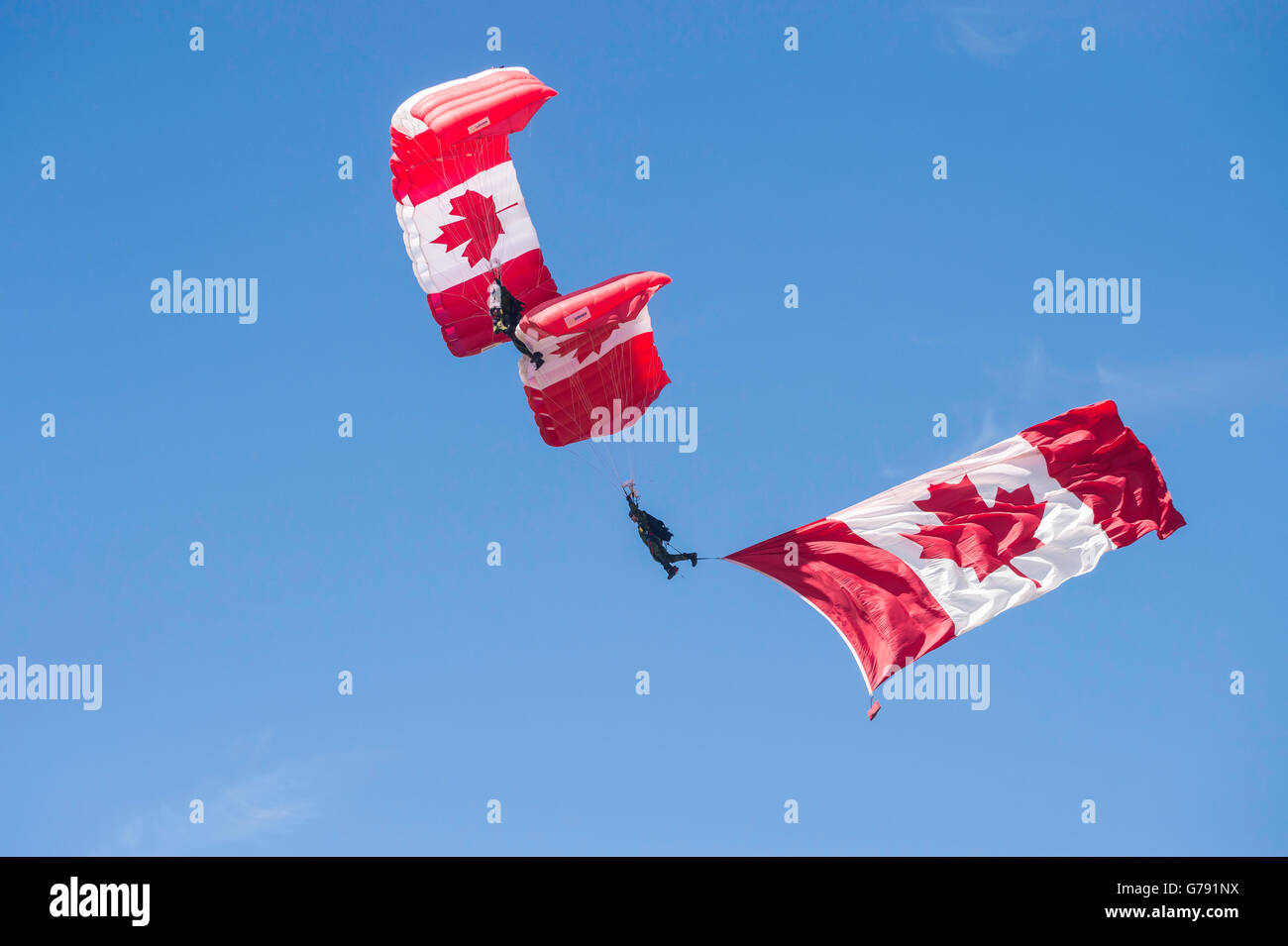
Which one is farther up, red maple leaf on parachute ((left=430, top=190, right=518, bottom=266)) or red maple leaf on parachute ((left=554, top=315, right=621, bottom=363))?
red maple leaf on parachute ((left=430, top=190, right=518, bottom=266))

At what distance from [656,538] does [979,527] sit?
18.9ft

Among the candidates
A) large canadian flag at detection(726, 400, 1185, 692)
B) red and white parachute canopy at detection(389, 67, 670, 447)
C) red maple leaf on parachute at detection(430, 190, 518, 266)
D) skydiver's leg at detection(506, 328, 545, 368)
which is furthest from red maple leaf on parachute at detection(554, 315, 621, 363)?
large canadian flag at detection(726, 400, 1185, 692)

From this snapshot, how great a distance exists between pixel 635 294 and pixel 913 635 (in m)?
7.38

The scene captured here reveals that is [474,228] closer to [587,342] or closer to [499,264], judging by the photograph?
[499,264]

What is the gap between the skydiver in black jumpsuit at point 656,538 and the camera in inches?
920

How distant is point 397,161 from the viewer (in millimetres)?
24141

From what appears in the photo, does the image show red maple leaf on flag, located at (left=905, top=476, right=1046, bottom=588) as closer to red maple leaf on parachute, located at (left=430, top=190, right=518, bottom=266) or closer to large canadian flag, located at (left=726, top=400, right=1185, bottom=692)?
large canadian flag, located at (left=726, top=400, right=1185, bottom=692)

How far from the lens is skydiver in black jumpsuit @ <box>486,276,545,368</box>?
23719mm

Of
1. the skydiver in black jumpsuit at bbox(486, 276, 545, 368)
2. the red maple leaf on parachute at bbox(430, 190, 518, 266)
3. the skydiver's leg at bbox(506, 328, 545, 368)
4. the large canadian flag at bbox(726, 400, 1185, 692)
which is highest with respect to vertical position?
the red maple leaf on parachute at bbox(430, 190, 518, 266)

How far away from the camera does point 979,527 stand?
24469 mm

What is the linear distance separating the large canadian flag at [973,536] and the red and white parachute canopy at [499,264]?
412 cm

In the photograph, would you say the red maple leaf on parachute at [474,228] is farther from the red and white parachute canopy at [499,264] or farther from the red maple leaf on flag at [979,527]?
the red maple leaf on flag at [979,527]

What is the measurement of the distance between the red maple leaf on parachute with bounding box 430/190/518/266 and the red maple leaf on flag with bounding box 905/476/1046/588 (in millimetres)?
8978

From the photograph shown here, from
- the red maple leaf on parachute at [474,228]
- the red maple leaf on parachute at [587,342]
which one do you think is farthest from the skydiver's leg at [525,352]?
the red maple leaf on parachute at [474,228]
